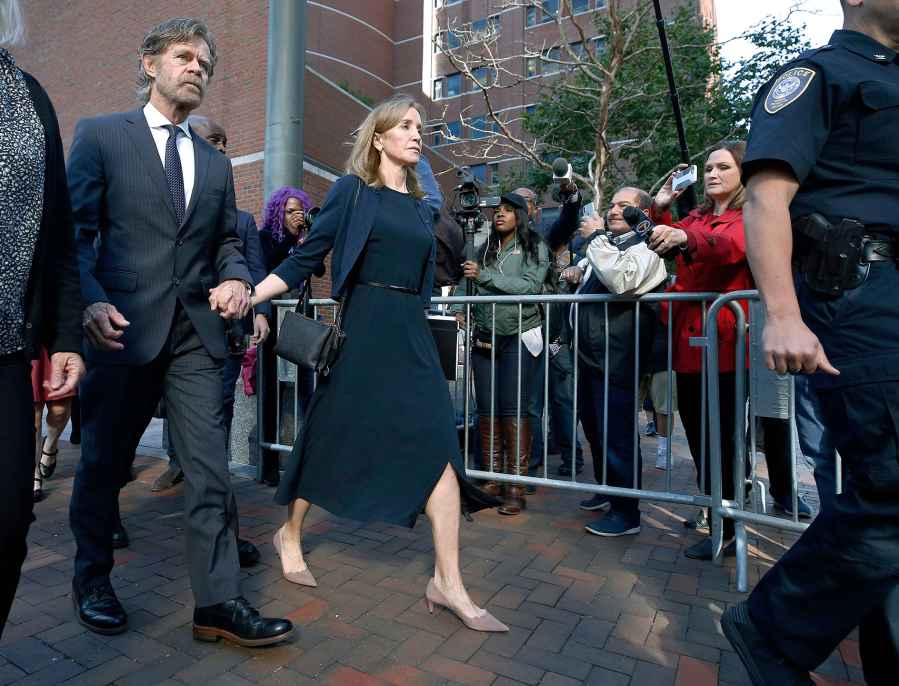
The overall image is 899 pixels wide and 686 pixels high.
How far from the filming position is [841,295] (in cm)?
159

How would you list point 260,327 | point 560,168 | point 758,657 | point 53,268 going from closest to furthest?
point 53,268 → point 758,657 → point 260,327 → point 560,168

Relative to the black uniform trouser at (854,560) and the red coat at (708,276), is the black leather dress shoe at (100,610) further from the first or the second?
the red coat at (708,276)

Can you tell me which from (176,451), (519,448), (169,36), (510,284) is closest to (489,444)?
(519,448)

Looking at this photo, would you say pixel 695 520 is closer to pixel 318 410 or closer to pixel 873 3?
pixel 318 410

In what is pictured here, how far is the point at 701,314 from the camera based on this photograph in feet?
11.4

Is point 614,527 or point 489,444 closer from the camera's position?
point 614,527

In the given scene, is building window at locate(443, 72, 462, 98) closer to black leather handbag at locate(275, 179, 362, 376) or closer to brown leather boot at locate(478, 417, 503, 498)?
brown leather boot at locate(478, 417, 503, 498)

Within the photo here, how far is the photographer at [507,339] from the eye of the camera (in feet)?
13.8

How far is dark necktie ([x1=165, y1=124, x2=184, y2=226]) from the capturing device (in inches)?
95.6

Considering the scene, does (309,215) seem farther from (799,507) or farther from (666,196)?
(799,507)

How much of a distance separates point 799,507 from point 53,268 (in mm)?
3535

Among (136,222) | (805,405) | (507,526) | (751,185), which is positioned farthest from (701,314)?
(136,222)

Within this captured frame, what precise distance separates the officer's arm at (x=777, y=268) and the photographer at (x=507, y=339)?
249 cm

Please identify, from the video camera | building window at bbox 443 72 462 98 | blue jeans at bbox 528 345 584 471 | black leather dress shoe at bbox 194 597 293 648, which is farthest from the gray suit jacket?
building window at bbox 443 72 462 98
